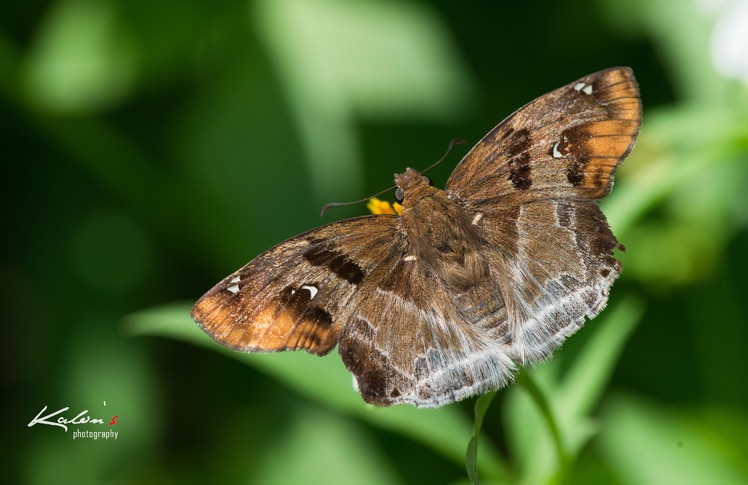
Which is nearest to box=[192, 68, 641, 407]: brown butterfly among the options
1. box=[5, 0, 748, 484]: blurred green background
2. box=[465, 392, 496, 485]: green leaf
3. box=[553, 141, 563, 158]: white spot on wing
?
box=[553, 141, 563, 158]: white spot on wing

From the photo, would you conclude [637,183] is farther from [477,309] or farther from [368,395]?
[368,395]

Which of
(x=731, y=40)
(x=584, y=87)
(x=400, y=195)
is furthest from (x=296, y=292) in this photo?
(x=731, y=40)

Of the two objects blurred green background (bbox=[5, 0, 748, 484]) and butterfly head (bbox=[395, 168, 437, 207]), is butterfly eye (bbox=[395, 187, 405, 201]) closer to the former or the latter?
butterfly head (bbox=[395, 168, 437, 207])

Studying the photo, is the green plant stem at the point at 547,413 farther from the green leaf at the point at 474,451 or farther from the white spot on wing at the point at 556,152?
the white spot on wing at the point at 556,152

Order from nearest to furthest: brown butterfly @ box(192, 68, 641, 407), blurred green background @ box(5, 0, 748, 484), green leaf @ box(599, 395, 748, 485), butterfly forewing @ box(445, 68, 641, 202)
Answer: brown butterfly @ box(192, 68, 641, 407)
butterfly forewing @ box(445, 68, 641, 202)
green leaf @ box(599, 395, 748, 485)
blurred green background @ box(5, 0, 748, 484)

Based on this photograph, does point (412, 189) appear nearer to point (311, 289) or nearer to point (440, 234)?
point (440, 234)

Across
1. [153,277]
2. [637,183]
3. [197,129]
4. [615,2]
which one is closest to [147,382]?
[153,277]

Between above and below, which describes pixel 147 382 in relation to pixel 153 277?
below

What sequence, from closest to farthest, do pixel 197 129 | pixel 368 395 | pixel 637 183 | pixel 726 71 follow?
pixel 368 395 < pixel 637 183 < pixel 726 71 < pixel 197 129
